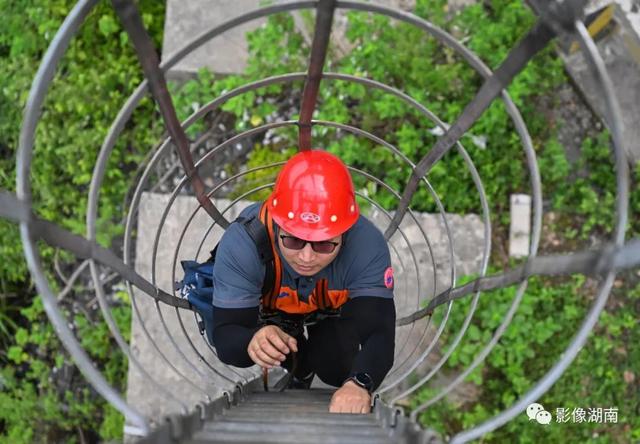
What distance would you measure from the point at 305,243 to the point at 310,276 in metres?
0.32

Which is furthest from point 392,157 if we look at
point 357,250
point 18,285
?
point 18,285

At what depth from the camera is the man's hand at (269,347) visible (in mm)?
2789

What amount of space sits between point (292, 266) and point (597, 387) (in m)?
3.16

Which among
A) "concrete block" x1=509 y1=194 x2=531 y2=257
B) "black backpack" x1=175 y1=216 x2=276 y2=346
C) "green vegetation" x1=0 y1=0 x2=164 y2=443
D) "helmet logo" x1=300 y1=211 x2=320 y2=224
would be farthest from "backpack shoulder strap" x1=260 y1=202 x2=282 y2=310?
"concrete block" x1=509 y1=194 x2=531 y2=257

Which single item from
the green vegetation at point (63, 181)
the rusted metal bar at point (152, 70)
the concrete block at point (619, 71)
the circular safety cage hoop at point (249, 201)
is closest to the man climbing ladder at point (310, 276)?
the circular safety cage hoop at point (249, 201)

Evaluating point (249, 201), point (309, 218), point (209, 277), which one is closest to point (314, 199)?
point (309, 218)

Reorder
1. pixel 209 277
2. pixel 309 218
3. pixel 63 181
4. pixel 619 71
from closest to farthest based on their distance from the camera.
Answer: pixel 309 218 → pixel 209 277 → pixel 619 71 → pixel 63 181

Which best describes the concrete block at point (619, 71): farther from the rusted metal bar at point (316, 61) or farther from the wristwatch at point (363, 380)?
the wristwatch at point (363, 380)

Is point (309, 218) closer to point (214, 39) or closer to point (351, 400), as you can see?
point (351, 400)

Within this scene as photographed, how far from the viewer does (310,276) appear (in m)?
3.17

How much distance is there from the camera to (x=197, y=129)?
538 centimetres

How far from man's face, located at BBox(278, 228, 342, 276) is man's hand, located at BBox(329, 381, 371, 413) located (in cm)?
55

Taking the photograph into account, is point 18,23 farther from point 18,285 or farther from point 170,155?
point 18,285

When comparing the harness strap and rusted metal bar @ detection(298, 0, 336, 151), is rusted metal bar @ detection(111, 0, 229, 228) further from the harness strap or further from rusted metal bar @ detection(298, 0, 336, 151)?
the harness strap
